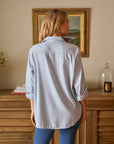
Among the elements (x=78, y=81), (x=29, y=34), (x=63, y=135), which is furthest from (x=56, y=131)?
(x=29, y=34)

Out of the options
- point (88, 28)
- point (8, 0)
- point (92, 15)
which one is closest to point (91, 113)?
point (88, 28)

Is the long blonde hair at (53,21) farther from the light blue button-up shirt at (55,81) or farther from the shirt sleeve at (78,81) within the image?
the shirt sleeve at (78,81)

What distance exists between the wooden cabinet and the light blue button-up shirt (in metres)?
0.82

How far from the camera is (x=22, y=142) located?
196cm

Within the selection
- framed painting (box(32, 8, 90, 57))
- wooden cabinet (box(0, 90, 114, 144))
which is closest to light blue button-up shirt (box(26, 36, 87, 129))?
wooden cabinet (box(0, 90, 114, 144))

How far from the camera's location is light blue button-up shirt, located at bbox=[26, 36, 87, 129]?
3.37 feet

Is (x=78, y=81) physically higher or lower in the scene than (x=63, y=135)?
higher

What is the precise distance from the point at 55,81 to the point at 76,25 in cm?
140

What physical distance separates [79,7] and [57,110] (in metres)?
1.58

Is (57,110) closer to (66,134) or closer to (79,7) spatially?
(66,134)

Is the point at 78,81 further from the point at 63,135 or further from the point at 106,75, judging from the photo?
the point at 106,75

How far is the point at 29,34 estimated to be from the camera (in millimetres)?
2299

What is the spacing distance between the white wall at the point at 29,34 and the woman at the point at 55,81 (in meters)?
1.26

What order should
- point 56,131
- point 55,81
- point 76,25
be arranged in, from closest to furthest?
point 55,81, point 56,131, point 76,25
